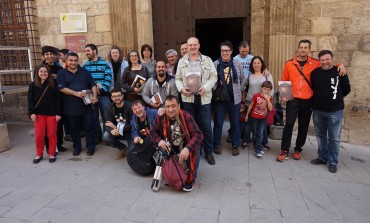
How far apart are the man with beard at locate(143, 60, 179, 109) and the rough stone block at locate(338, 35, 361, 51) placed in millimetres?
3369

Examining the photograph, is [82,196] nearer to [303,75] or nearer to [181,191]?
[181,191]

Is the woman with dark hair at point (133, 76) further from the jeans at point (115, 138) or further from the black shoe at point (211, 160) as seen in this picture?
the black shoe at point (211, 160)

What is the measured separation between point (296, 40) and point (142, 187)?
411cm

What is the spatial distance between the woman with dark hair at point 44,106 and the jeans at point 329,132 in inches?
161

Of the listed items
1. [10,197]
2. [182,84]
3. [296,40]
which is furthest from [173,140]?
[296,40]

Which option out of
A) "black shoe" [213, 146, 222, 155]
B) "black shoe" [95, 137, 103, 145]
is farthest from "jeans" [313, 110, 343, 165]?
"black shoe" [95, 137, 103, 145]

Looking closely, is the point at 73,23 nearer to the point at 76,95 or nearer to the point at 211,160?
the point at 76,95

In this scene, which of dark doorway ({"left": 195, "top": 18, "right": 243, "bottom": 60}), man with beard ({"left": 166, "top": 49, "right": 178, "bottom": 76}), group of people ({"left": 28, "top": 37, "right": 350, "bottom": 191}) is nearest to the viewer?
group of people ({"left": 28, "top": 37, "right": 350, "bottom": 191})

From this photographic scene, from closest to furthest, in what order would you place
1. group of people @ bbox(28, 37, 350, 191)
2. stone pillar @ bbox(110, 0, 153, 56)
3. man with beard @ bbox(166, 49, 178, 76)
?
group of people @ bbox(28, 37, 350, 191)
man with beard @ bbox(166, 49, 178, 76)
stone pillar @ bbox(110, 0, 153, 56)

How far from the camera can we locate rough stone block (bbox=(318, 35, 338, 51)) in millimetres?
5414

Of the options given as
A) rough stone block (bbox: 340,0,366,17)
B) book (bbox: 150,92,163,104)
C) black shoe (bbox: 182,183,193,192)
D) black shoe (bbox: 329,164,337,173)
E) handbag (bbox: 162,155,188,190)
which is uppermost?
rough stone block (bbox: 340,0,366,17)

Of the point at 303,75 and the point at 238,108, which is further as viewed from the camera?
the point at 238,108

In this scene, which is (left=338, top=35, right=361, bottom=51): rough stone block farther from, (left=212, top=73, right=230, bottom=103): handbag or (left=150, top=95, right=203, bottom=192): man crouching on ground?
(left=150, top=95, right=203, bottom=192): man crouching on ground

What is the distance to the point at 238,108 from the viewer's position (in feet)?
15.2
